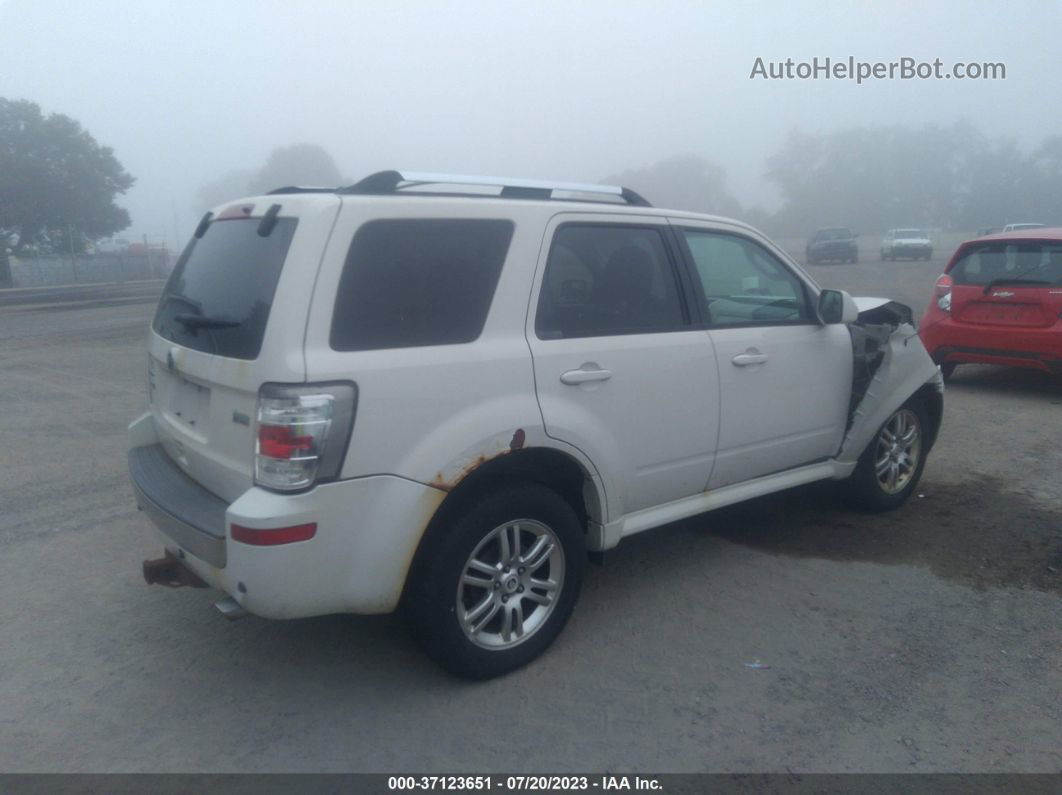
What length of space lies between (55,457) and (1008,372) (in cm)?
976

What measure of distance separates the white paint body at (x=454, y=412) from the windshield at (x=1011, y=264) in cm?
483

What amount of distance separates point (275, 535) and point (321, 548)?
16cm

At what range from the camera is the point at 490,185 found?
3.74 meters

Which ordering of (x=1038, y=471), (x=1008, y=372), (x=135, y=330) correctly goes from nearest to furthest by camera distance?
1. (x=1038, y=471)
2. (x=1008, y=372)
3. (x=135, y=330)

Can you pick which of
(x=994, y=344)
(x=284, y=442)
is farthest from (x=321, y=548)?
(x=994, y=344)

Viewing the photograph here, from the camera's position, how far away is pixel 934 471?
6.28 meters

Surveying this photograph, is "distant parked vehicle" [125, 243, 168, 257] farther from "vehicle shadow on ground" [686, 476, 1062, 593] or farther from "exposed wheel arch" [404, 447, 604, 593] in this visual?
"exposed wheel arch" [404, 447, 604, 593]

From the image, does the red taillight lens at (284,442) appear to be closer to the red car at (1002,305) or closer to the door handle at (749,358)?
the door handle at (749,358)

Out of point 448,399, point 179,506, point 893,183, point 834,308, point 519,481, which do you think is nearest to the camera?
point 448,399

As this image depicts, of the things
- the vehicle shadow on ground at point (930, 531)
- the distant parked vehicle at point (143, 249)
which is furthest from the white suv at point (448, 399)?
the distant parked vehicle at point (143, 249)

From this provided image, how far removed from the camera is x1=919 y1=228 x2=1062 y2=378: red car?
8.05 metres

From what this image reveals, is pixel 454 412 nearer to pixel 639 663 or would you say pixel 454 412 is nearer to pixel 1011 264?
pixel 639 663

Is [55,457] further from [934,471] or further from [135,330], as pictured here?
[135,330]
